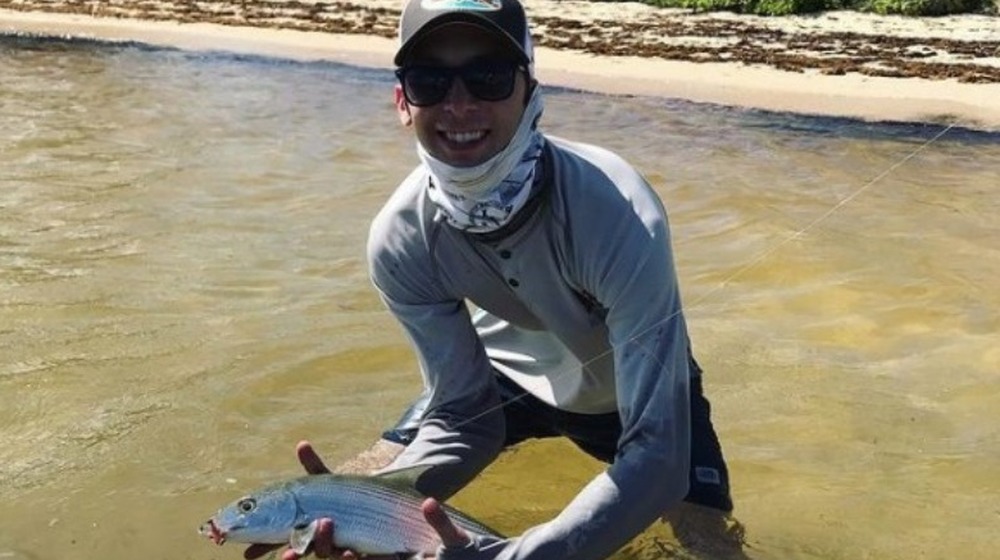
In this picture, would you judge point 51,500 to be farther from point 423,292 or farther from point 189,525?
point 423,292

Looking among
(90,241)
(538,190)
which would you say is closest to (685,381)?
(538,190)

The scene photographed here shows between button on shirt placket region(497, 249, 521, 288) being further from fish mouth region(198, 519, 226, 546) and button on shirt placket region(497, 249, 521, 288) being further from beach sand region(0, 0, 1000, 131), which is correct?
beach sand region(0, 0, 1000, 131)

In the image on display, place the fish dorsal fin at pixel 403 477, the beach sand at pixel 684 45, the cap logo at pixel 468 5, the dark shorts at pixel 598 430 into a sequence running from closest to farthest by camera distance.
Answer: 1. the cap logo at pixel 468 5
2. the fish dorsal fin at pixel 403 477
3. the dark shorts at pixel 598 430
4. the beach sand at pixel 684 45

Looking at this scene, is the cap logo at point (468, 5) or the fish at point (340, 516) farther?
the fish at point (340, 516)

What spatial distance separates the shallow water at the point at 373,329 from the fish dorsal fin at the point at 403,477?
1.08 m

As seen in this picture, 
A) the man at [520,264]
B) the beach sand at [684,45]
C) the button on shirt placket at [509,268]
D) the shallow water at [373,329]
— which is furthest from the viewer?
the beach sand at [684,45]

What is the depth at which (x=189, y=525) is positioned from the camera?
14.7ft

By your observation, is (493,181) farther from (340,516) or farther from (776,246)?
(776,246)

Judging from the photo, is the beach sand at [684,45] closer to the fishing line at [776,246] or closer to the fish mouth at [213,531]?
the fishing line at [776,246]

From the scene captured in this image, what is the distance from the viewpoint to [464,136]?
2.97 meters

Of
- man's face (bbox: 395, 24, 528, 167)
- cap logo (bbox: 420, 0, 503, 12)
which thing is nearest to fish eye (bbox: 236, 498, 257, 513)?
man's face (bbox: 395, 24, 528, 167)

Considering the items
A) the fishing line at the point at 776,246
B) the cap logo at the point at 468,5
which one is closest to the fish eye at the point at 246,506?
the fishing line at the point at 776,246

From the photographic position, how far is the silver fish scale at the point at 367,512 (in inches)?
119

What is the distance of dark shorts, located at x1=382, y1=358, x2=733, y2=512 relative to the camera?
12.5 ft
